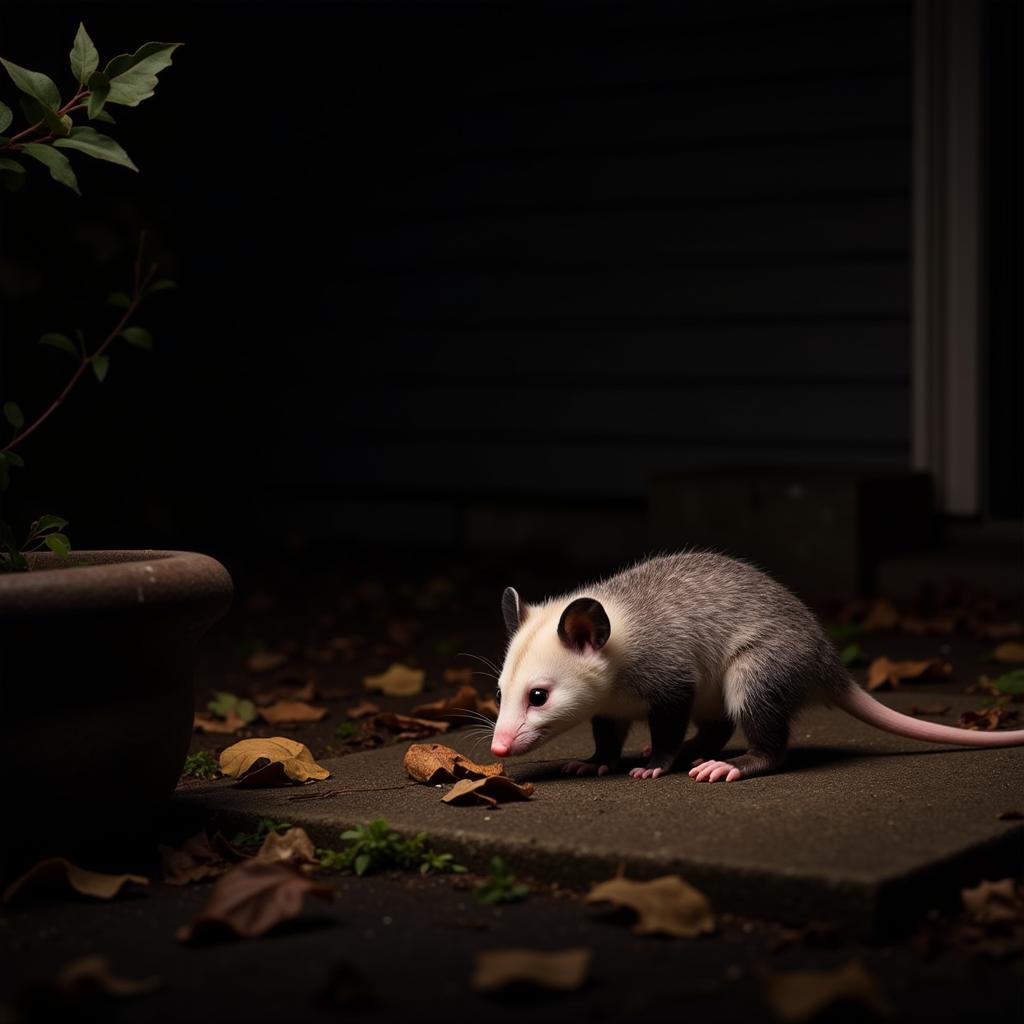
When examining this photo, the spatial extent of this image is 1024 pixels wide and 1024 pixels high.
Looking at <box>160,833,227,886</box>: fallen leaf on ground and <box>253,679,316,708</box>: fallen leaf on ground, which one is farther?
<box>253,679,316,708</box>: fallen leaf on ground

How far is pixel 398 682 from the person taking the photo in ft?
19.5

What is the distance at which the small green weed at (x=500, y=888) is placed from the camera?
10.7 feet

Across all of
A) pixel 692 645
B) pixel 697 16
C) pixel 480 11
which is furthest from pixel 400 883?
pixel 480 11

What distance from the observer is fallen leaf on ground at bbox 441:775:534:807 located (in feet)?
12.4

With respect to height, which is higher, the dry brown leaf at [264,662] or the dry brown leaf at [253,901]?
the dry brown leaf at [253,901]

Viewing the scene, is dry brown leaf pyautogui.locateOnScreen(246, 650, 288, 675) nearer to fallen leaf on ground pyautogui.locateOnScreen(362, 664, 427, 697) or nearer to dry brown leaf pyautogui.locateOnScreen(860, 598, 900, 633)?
fallen leaf on ground pyautogui.locateOnScreen(362, 664, 427, 697)

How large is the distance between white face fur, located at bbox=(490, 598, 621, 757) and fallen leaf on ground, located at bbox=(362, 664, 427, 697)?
188 centimetres

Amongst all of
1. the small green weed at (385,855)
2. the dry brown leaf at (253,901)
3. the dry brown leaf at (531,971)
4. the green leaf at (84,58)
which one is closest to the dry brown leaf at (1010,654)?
the small green weed at (385,855)

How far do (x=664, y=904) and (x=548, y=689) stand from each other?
1021 millimetres

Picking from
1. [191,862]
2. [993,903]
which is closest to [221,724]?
[191,862]

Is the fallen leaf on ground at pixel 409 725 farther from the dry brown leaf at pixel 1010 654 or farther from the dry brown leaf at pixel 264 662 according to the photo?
the dry brown leaf at pixel 1010 654

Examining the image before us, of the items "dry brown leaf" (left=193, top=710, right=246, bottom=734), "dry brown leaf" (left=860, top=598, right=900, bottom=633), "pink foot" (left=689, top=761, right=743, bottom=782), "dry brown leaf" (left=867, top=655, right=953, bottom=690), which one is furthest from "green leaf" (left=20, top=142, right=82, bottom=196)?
"dry brown leaf" (left=860, top=598, right=900, bottom=633)

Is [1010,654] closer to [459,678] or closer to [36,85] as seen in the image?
[459,678]

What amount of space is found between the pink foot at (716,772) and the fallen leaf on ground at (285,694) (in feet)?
6.88
